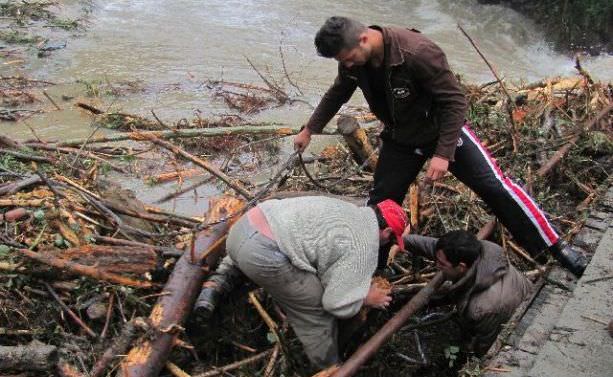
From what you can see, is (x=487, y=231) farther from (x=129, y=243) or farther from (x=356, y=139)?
(x=129, y=243)

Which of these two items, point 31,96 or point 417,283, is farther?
point 31,96

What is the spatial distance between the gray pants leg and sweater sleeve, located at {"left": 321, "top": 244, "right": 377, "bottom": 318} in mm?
97

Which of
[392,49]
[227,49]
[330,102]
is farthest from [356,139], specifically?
[227,49]

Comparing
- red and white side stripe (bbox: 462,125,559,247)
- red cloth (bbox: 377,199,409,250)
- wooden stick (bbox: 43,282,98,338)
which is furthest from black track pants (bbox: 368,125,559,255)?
wooden stick (bbox: 43,282,98,338)

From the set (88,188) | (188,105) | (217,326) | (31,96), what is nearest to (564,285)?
(217,326)

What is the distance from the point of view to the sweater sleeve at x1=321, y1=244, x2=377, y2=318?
3.00m

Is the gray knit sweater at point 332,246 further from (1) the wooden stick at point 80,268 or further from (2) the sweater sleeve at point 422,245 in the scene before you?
(1) the wooden stick at point 80,268

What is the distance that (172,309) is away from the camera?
3.33 m

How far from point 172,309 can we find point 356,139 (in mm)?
2289

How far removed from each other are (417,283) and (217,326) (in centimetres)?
133

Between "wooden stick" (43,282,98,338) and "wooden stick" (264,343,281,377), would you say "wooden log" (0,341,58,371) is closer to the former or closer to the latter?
"wooden stick" (43,282,98,338)

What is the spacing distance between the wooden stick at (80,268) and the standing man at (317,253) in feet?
2.51

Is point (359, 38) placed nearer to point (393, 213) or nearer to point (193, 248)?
point (393, 213)

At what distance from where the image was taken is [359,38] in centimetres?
297
